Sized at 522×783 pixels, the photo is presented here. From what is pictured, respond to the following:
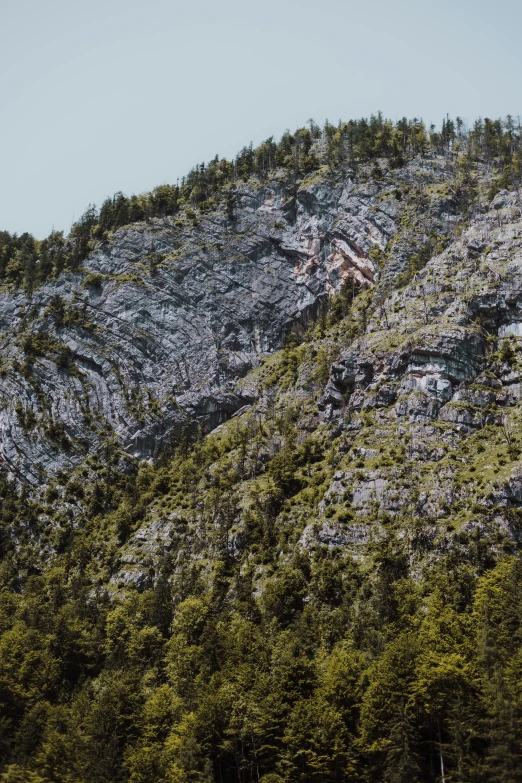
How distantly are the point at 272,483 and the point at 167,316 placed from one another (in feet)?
221

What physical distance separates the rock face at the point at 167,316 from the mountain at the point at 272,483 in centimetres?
63

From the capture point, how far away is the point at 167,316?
17262 cm

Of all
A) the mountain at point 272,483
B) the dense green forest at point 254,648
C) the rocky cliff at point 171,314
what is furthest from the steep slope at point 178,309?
the dense green forest at point 254,648

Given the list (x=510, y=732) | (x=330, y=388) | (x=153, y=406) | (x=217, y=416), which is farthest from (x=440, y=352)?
(x=510, y=732)

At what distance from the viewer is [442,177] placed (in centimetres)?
18875

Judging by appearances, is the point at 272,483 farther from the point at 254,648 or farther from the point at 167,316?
the point at 167,316

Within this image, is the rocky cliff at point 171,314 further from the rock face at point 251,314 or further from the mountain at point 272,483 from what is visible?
the mountain at point 272,483

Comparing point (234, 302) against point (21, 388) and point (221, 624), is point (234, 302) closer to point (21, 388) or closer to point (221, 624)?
point (21, 388)

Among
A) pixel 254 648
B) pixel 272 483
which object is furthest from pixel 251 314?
pixel 254 648

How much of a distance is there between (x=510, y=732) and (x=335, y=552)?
50.2 metres

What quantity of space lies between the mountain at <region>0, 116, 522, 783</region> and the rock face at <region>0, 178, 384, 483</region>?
2.06 ft

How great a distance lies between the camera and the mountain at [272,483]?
6475 cm

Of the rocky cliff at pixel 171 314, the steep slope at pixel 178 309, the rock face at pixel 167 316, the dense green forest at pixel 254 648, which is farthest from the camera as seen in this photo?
the steep slope at pixel 178 309

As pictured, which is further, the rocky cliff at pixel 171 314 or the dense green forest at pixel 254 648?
the rocky cliff at pixel 171 314
